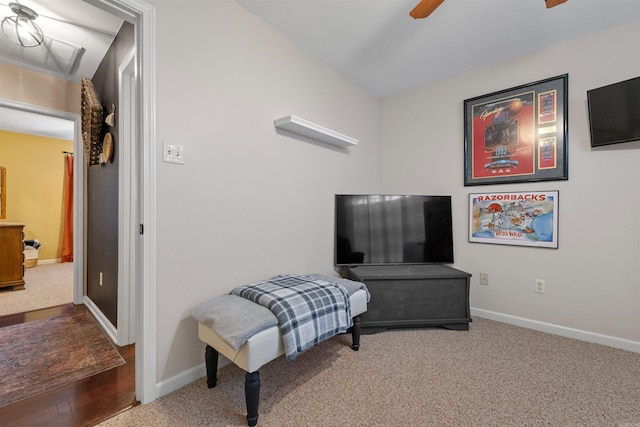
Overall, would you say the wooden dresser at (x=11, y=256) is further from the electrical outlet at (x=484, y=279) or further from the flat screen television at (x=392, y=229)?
the electrical outlet at (x=484, y=279)

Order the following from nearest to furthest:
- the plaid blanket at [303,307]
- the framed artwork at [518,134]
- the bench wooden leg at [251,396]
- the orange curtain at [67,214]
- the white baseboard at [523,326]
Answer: the bench wooden leg at [251,396], the plaid blanket at [303,307], the white baseboard at [523,326], the framed artwork at [518,134], the orange curtain at [67,214]

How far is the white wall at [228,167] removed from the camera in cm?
151

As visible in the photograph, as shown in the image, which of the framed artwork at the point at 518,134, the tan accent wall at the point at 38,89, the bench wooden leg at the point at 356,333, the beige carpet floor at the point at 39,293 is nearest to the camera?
the bench wooden leg at the point at 356,333

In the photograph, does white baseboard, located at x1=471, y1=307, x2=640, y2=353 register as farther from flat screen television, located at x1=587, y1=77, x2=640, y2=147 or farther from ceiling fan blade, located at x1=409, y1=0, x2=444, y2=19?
ceiling fan blade, located at x1=409, y1=0, x2=444, y2=19

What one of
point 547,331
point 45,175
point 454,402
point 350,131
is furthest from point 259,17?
point 45,175

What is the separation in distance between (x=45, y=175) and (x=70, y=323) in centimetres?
404

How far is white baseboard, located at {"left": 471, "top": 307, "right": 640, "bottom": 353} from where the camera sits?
6.47 feet

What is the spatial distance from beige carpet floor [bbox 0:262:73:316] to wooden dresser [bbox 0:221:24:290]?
12 cm

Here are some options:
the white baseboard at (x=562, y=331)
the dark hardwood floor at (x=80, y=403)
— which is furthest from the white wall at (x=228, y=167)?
the white baseboard at (x=562, y=331)

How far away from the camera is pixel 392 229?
2666 mm

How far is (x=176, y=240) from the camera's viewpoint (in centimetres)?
153

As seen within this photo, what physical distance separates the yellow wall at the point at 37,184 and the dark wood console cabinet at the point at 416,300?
588 cm

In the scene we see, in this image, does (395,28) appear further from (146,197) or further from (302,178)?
(146,197)

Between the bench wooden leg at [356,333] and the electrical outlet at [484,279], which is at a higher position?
the electrical outlet at [484,279]
